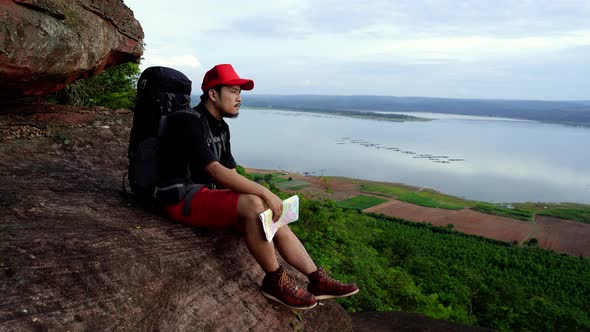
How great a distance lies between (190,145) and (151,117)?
2.12 ft

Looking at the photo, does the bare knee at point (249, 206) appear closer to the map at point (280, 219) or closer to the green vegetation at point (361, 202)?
the map at point (280, 219)

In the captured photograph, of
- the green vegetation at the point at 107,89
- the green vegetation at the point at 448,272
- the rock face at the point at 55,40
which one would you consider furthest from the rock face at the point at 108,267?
the green vegetation at the point at 107,89

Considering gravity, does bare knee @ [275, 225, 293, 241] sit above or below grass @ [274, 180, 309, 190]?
above

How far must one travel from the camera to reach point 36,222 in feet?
11.0

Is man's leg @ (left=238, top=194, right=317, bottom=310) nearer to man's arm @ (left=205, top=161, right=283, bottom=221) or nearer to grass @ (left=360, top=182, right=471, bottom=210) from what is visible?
man's arm @ (left=205, top=161, right=283, bottom=221)

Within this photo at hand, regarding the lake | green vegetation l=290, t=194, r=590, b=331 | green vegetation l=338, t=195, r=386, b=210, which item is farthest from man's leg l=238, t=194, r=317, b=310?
the lake

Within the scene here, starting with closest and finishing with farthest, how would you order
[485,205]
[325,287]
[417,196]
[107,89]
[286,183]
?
[325,287] → [107,89] → [485,205] → [286,183] → [417,196]

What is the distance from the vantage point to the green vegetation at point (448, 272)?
11.4 m

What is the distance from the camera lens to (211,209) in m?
3.56

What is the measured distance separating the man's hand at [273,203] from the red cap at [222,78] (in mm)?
981

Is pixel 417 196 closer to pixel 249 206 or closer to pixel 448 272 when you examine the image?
pixel 448 272

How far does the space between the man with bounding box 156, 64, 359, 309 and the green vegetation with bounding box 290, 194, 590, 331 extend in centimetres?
390

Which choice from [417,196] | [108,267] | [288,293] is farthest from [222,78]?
[417,196]

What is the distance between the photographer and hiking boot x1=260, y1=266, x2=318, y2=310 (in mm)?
3596
